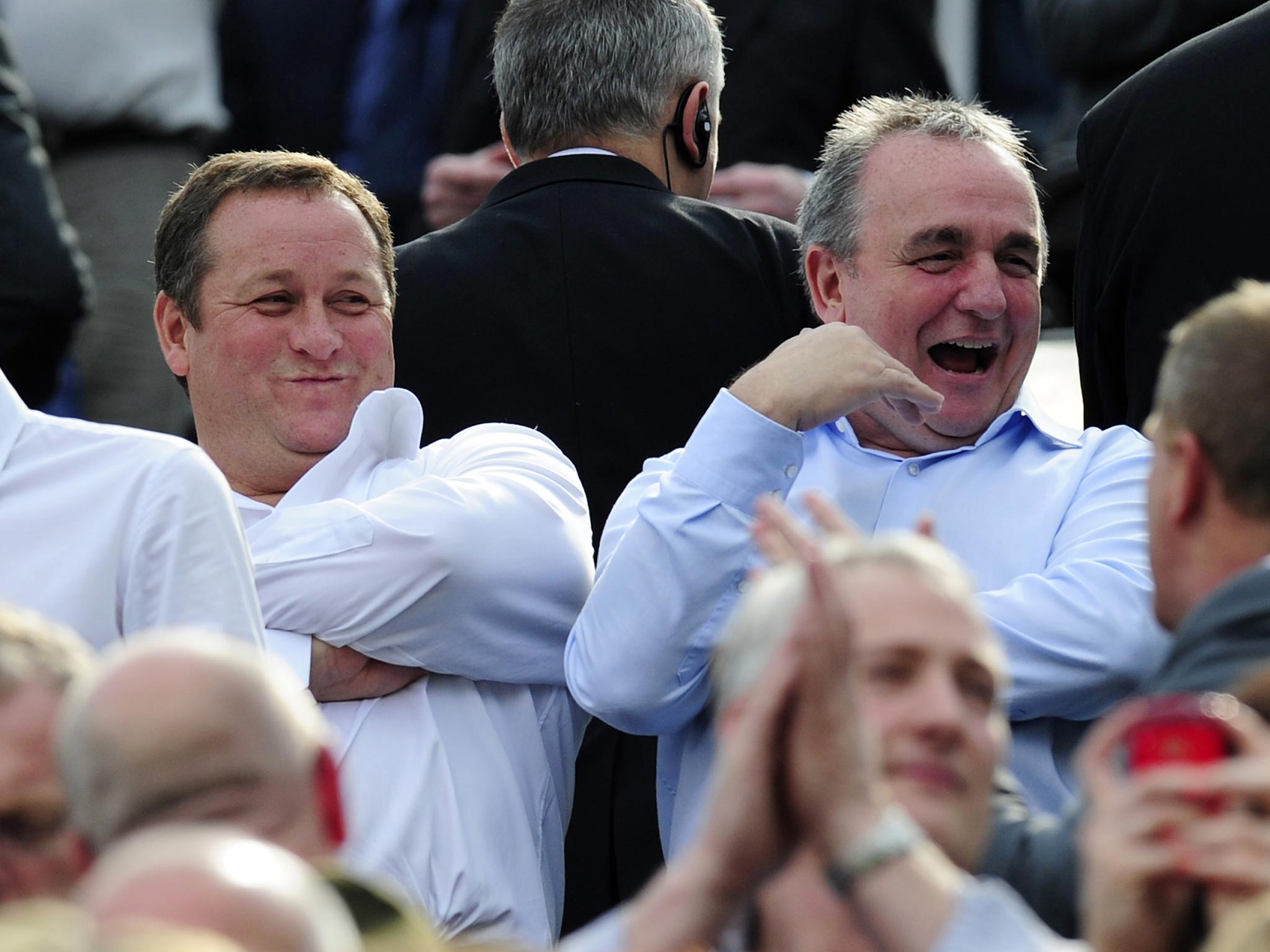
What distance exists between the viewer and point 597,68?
444cm

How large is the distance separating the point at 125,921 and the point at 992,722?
Answer: 35.5 inches

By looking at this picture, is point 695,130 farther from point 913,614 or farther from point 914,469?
point 913,614

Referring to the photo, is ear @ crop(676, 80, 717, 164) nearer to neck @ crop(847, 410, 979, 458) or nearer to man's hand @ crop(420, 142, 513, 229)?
man's hand @ crop(420, 142, 513, 229)

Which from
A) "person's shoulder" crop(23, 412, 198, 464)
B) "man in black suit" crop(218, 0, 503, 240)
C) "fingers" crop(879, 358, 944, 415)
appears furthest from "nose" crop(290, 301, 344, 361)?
"man in black suit" crop(218, 0, 503, 240)

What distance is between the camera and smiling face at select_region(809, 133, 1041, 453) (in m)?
3.85

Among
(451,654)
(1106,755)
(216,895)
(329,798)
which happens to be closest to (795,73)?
(451,654)

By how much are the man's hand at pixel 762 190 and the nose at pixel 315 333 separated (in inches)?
61.7

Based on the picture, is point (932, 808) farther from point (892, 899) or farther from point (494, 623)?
point (494, 623)

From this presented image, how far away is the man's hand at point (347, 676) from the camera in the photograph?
3359mm

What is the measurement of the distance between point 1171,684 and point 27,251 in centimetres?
350

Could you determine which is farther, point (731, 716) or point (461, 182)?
point (461, 182)

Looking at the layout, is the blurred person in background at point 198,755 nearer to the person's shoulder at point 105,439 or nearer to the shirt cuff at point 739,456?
the person's shoulder at point 105,439

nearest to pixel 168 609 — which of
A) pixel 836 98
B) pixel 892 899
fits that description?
pixel 892 899

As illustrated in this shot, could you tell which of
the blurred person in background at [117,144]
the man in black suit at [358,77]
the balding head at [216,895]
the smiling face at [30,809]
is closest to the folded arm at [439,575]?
the smiling face at [30,809]
